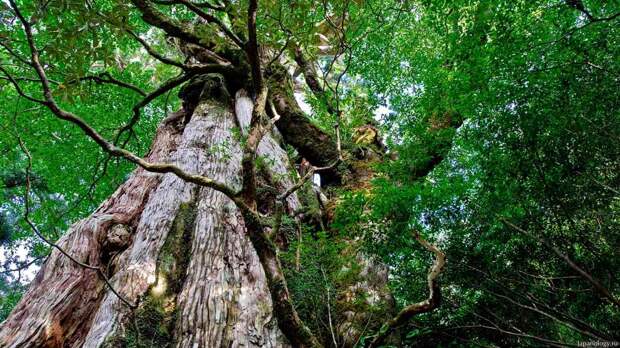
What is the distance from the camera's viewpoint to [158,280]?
325 centimetres

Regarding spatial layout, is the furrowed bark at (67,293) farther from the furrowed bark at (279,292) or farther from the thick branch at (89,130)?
the furrowed bark at (279,292)

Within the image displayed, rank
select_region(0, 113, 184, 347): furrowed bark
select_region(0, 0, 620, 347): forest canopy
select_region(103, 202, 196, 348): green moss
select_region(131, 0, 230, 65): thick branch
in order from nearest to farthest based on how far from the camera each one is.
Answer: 1. select_region(103, 202, 196, 348): green moss
2. select_region(0, 0, 620, 347): forest canopy
3. select_region(0, 113, 184, 347): furrowed bark
4. select_region(131, 0, 230, 65): thick branch

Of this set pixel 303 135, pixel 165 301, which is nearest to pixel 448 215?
pixel 165 301

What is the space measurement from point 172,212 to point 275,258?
2031 mm

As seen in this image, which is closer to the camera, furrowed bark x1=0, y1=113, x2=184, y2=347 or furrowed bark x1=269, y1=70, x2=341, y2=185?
furrowed bark x1=0, y1=113, x2=184, y2=347

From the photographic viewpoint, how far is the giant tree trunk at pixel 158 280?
9.20ft

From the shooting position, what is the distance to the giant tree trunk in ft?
9.20

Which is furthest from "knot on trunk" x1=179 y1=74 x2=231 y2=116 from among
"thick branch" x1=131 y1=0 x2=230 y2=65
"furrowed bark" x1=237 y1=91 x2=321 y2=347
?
"furrowed bark" x1=237 y1=91 x2=321 y2=347

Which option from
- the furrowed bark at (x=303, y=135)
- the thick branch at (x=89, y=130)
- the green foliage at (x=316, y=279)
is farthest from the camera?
the furrowed bark at (x=303, y=135)

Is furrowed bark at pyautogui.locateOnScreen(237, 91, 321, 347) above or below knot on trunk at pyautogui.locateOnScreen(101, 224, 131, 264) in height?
below

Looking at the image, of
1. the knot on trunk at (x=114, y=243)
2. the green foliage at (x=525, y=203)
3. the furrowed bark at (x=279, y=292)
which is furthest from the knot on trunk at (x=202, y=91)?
the furrowed bark at (x=279, y=292)

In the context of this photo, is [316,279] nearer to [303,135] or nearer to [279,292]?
[279,292]

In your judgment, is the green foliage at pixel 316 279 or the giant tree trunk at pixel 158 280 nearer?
the giant tree trunk at pixel 158 280

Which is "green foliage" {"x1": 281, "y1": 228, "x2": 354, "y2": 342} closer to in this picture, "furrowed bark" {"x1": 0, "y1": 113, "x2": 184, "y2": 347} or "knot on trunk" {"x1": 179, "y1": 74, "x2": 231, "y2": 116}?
"furrowed bark" {"x1": 0, "y1": 113, "x2": 184, "y2": 347}
